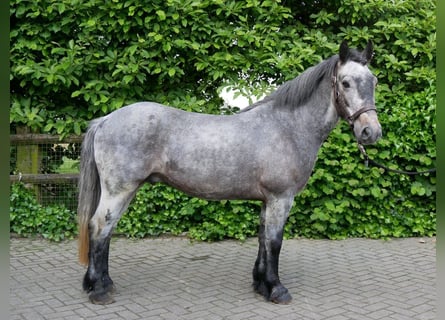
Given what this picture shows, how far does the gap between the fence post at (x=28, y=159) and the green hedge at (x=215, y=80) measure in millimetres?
227

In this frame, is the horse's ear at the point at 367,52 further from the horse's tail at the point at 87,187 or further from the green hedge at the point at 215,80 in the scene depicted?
the horse's tail at the point at 87,187

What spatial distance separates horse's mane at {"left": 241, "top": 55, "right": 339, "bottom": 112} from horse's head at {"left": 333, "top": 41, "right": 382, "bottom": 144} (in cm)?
13

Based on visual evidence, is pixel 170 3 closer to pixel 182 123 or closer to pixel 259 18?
pixel 259 18

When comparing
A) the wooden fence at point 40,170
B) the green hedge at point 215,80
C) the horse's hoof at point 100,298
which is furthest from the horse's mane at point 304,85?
the wooden fence at point 40,170

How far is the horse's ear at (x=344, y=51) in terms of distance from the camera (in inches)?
132

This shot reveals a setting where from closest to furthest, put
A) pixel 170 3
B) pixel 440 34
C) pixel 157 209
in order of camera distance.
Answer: pixel 440 34, pixel 170 3, pixel 157 209

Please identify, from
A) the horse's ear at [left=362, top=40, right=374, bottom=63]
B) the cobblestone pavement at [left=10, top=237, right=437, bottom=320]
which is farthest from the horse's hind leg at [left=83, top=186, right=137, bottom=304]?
the horse's ear at [left=362, top=40, right=374, bottom=63]

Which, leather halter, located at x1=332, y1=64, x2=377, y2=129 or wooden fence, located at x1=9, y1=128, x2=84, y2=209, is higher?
leather halter, located at x1=332, y1=64, x2=377, y2=129

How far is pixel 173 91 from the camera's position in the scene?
19.5ft

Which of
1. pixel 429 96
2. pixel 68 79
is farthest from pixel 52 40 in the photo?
pixel 429 96

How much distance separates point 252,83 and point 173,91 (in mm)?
1140

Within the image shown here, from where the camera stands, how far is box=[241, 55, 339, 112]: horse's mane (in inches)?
142

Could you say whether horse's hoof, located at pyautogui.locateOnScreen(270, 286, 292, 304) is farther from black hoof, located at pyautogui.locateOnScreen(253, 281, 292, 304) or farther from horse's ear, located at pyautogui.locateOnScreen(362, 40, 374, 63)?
horse's ear, located at pyautogui.locateOnScreen(362, 40, 374, 63)

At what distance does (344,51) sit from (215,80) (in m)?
2.91
